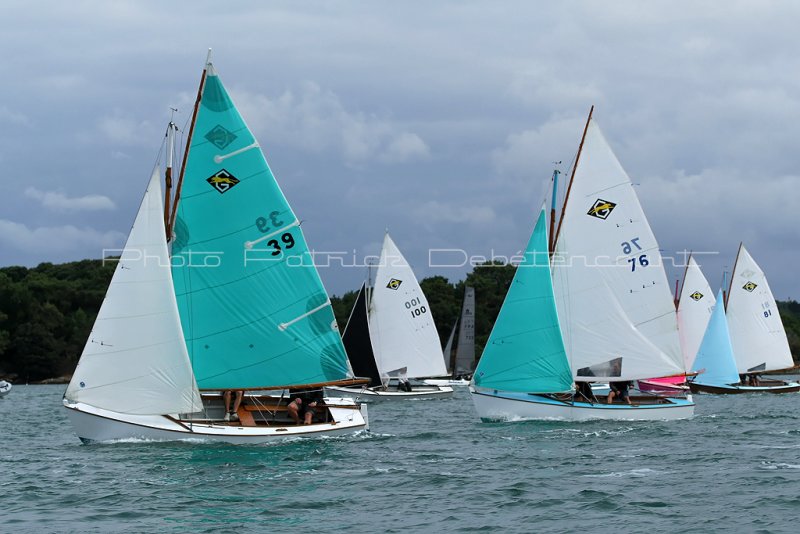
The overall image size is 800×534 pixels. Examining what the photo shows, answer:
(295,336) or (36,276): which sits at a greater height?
(36,276)

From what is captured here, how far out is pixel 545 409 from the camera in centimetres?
3766

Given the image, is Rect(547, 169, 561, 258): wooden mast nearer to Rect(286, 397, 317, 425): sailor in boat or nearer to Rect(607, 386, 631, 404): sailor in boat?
Rect(607, 386, 631, 404): sailor in boat

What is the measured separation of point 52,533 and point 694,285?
5718 centimetres

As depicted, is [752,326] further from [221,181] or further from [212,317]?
[221,181]

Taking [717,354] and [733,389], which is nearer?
[717,354]

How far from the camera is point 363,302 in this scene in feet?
200

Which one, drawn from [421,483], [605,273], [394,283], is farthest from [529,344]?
[394,283]

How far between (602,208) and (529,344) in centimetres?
592

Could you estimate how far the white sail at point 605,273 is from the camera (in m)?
39.5

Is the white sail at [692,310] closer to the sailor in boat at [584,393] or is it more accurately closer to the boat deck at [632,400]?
the boat deck at [632,400]

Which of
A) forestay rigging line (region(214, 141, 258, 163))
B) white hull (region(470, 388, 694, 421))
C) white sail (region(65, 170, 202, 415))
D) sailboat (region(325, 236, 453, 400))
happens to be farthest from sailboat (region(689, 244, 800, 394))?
white sail (region(65, 170, 202, 415))

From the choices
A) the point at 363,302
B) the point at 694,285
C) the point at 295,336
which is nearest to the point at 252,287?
the point at 295,336

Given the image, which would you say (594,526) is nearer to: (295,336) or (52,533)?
(52,533)

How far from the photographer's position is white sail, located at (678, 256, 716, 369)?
70.0 meters
